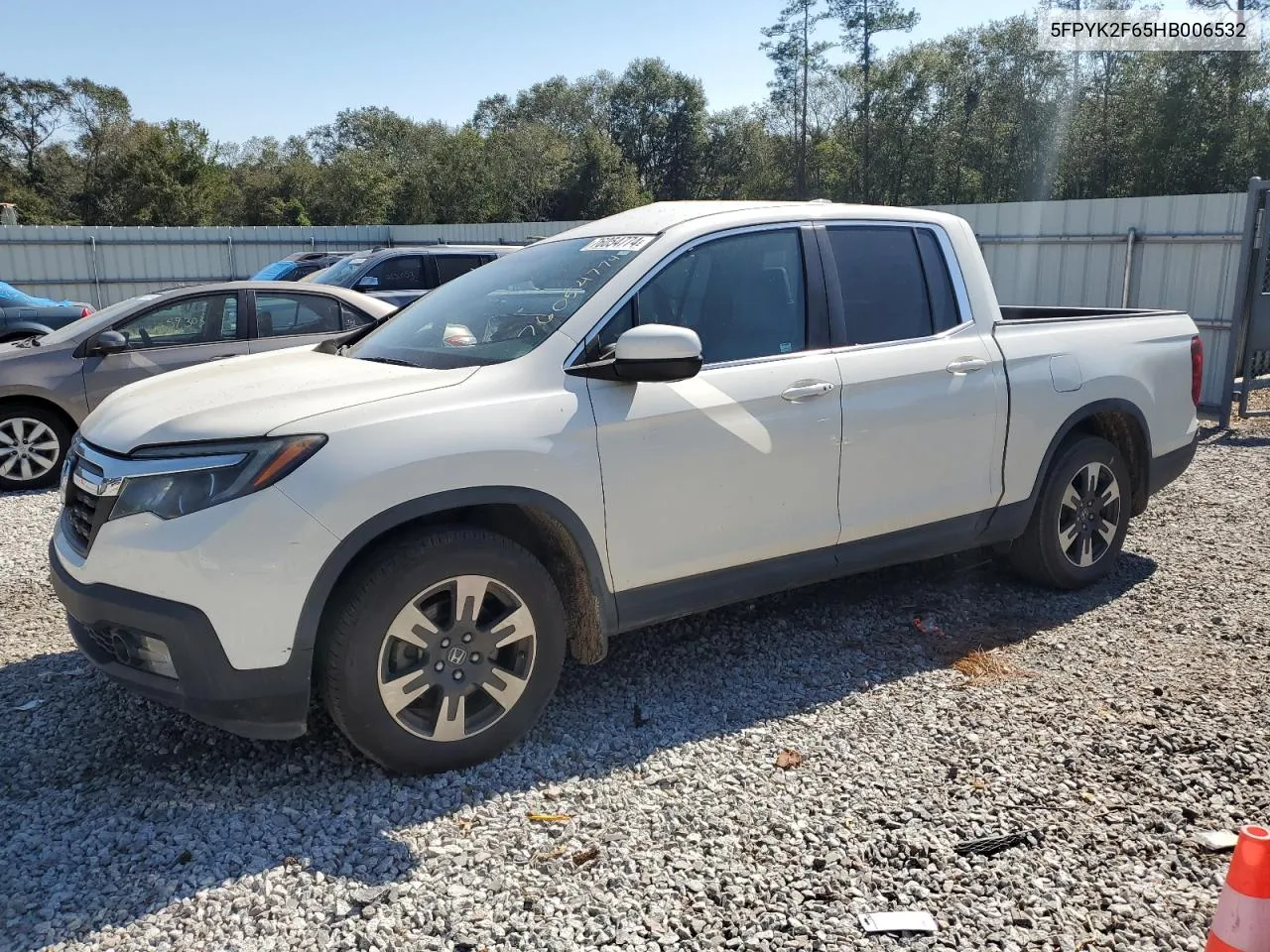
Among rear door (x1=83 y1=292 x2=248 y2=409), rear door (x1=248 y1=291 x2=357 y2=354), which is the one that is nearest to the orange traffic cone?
rear door (x1=248 y1=291 x2=357 y2=354)

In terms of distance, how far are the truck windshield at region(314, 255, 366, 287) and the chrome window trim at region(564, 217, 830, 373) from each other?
9995 millimetres

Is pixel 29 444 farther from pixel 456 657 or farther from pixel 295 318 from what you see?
pixel 456 657

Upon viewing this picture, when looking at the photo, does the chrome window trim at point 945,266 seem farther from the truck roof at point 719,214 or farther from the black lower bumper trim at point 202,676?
the black lower bumper trim at point 202,676

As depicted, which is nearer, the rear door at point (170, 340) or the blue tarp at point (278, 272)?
the rear door at point (170, 340)

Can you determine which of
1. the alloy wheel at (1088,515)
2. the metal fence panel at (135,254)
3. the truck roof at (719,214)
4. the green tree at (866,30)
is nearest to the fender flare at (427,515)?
the truck roof at (719,214)

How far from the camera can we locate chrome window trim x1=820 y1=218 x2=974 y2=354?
447cm

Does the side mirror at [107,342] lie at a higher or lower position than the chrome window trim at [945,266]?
lower

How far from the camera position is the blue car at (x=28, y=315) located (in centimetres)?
1202

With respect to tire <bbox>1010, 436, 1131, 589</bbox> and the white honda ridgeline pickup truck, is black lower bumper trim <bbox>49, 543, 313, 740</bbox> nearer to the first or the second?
the white honda ridgeline pickup truck

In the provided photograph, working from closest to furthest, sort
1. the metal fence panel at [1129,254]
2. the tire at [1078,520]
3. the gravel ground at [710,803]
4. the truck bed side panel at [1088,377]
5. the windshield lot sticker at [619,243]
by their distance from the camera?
1. the gravel ground at [710,803]
2. the windshield lot sticker at [619,243]
3. the truck bed side panel at [1088,377]
4. the tire at [1078,520]
5. the metal fence panel at [1129,254]

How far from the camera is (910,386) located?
434 cm

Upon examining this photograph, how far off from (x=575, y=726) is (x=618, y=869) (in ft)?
3.11

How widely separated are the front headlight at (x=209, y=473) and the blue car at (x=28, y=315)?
1028 cm

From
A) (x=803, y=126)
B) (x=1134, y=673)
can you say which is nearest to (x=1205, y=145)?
(x=803, y=126)
